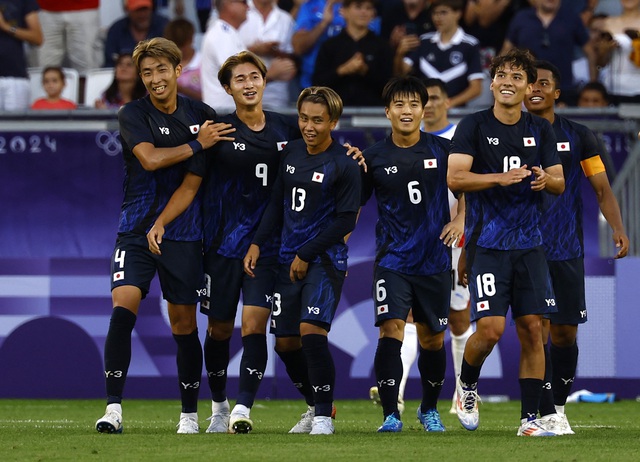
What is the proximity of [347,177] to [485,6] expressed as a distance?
26.0ft

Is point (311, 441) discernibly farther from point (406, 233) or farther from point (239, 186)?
point (239, 186)

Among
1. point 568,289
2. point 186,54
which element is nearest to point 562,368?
point 568,289

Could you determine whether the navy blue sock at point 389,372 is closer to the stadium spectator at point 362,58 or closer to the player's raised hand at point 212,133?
the player's raised hand at point 212,133

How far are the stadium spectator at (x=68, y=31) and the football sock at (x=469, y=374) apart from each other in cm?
878

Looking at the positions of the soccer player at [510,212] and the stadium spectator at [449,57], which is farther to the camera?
the stadium spectator at [449,57]

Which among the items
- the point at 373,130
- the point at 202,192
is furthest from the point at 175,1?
the point at 202,192

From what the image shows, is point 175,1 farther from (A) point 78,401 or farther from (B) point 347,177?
(B) point 347,177

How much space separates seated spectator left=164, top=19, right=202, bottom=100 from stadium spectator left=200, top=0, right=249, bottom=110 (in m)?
0.49

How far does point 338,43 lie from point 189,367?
264 inches

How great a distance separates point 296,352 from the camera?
9.29m

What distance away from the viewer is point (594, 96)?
14.7 meters

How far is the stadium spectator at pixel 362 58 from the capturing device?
49.4ft

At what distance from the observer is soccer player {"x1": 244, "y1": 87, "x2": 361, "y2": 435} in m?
8.84

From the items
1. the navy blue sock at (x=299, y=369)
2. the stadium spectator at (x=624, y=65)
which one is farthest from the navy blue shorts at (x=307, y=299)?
the stadium spectator at (x=624, y=65)
